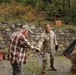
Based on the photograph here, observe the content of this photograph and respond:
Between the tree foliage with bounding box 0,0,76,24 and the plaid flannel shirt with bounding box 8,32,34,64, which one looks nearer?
the plaid flannel shirt with bounding box 8,32,34,64

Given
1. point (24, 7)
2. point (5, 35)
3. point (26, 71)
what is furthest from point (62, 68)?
point (24, 7)

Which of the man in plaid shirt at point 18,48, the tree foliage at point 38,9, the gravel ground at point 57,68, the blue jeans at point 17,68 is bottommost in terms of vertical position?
the gravel ground at point 57,68

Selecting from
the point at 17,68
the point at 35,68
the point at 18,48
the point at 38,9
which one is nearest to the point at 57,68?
the point at 35,68

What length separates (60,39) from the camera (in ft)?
60.2

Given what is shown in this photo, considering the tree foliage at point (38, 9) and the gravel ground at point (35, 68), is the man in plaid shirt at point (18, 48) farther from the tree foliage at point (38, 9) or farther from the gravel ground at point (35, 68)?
the tree foliage at point (38, 9)

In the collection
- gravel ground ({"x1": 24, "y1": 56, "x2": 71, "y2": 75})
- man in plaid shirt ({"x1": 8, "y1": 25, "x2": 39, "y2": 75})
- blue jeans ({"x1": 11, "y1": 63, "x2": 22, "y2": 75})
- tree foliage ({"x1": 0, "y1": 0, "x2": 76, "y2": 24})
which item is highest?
man in plaid shirt ({"x1": 8, "y1": 25, "x2": 39, "y2": 75})

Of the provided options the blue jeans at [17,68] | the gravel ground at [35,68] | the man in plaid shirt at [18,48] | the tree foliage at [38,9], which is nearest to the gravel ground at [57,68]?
the gravel ground at [35,68]

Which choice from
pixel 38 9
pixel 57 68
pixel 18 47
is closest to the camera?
pixel 18 47

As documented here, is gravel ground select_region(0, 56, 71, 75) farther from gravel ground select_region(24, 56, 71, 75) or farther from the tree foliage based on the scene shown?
the tree foliage

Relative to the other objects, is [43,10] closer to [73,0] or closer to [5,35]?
[73,0]

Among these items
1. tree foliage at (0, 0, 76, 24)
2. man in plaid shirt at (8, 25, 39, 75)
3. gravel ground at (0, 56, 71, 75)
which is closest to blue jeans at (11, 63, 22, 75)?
man in plaid shirt at (8, 25, 39, 75)

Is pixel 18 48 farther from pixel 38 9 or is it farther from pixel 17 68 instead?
pixel 38 9

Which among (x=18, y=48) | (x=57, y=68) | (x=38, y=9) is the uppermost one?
(x=18, y=48)

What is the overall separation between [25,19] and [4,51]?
278 cm
